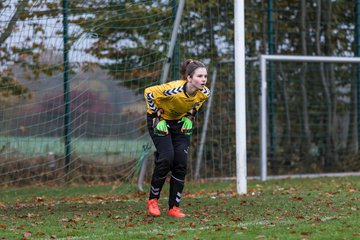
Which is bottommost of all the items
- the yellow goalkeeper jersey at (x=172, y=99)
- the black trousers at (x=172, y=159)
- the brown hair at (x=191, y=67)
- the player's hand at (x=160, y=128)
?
the black trousers at (x=172, y=159)

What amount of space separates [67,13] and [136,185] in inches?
111

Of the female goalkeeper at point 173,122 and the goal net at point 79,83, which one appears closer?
the female goalkeeper at point 173,122

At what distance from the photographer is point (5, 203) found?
10523 mm

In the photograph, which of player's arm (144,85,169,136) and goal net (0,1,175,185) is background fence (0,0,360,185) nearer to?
goal net (0,1,175,185)

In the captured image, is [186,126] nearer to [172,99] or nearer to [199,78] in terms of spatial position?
[172,99]

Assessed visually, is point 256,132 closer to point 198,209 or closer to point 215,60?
point 215,60

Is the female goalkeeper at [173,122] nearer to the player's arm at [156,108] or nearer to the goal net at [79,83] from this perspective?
the player's arm at [156,108]

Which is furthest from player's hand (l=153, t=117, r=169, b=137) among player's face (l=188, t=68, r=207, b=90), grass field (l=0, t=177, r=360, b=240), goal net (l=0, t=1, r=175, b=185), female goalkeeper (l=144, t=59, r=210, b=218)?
goal net (l=0, t=1, r=175, b=185)

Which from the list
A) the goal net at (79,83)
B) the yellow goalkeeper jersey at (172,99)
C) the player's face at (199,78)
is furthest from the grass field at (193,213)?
the player's face at (199,78)

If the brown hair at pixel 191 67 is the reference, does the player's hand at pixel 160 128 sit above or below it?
below

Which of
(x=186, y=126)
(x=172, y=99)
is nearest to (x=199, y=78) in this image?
(x=172, y=99)

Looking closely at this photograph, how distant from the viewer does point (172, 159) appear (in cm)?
866

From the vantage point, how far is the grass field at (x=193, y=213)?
7215 mm

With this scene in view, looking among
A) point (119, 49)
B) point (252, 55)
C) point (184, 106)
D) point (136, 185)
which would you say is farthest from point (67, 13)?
point (252, 55)
